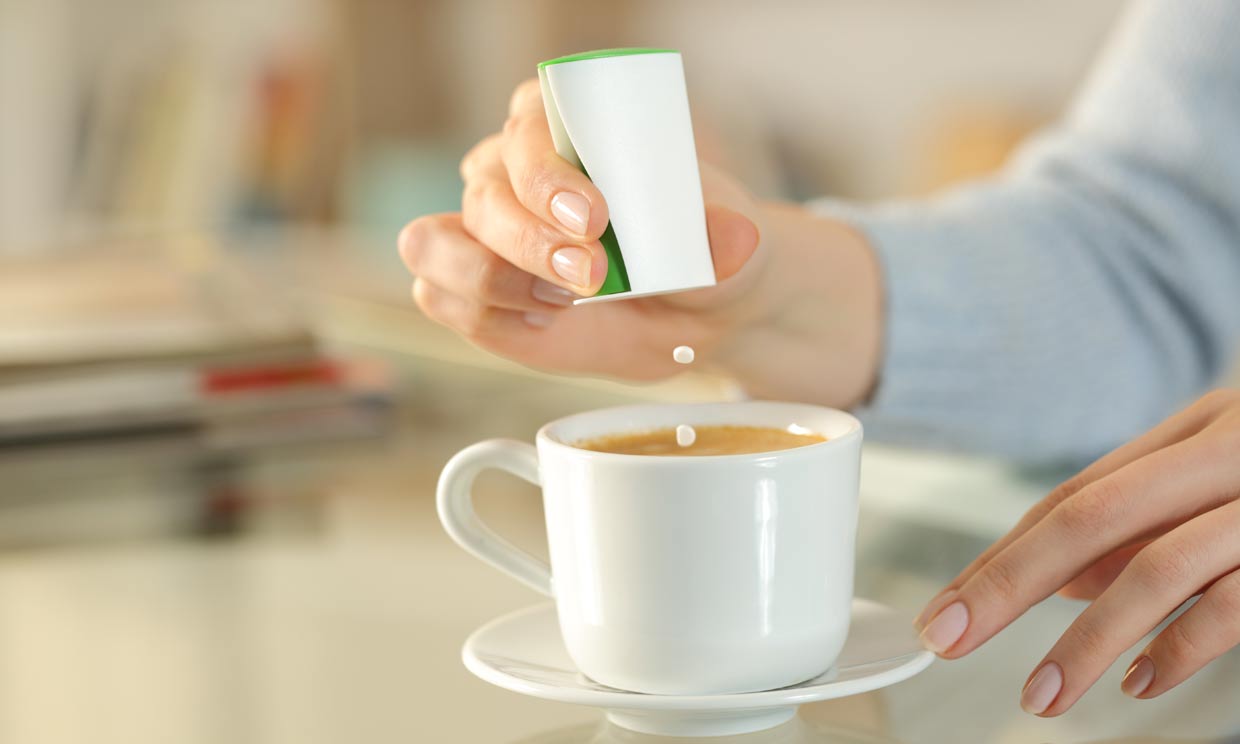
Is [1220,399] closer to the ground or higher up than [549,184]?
closer to the ground

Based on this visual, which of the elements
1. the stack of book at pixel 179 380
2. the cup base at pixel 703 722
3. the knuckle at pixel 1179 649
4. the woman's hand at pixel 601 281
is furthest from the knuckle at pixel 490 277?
the stack of book at pixel 179 380

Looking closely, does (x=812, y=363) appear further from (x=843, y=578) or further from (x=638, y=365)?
(x=843, y=578)

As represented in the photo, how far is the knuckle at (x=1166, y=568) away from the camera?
0.48 meters

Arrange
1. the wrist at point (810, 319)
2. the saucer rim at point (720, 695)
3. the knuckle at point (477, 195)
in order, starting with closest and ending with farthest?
the saucer rim at point (720, 695), the knuckle at point (477, 195), the wrist at point (810, 319)

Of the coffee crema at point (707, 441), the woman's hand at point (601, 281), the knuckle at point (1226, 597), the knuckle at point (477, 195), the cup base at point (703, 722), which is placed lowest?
the cup base at point (703, 722)

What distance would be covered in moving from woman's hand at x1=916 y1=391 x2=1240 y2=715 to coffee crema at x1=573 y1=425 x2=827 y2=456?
0.09 meters

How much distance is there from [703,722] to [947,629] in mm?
98

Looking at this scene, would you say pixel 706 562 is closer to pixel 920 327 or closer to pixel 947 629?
pixel 947 629

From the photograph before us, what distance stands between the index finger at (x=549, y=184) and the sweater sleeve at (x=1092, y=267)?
397mm

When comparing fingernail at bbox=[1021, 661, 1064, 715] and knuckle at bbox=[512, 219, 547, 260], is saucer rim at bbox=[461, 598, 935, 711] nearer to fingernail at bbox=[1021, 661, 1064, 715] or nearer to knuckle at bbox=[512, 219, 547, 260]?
fingernail at bbox=[1021, 661, 1064, 715]

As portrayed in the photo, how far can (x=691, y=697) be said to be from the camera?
0.46m

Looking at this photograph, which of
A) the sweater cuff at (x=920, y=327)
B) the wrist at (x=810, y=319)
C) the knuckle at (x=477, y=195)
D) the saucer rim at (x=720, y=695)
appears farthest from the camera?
the sweater cuff at (x=920, y=327)

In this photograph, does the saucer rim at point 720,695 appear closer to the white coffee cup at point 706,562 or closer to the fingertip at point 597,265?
the white coffee cup at point 706,562

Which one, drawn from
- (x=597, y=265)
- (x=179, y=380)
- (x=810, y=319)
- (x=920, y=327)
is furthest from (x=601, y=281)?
(x=179, y=380)
